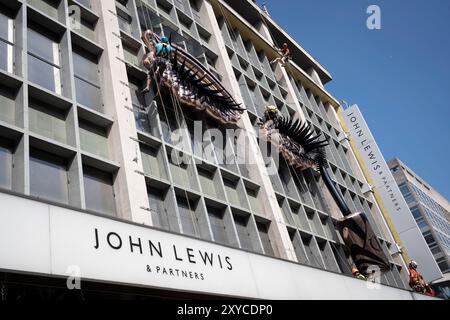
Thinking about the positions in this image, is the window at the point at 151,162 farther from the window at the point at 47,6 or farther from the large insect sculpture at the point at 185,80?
the window at the point at 47,6

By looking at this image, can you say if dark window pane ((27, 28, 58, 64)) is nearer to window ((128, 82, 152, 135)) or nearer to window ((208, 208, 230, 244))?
window ((128, 82, 152, 135))

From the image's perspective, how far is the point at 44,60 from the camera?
A: 11734 millimetres

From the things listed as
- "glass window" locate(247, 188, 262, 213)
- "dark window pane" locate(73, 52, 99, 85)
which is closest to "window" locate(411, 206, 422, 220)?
"glass window" locate(247, 188, 262, 213)

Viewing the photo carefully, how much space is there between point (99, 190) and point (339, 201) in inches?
550

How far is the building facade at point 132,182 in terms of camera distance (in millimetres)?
7082

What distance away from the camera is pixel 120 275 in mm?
7238

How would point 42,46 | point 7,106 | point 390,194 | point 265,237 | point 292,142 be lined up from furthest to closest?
point 390,194, point 292,142, point 265,237, point 42,46, point 7,106

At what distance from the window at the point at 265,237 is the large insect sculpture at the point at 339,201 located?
4711 millimetres

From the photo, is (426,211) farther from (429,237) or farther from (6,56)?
(6,56)

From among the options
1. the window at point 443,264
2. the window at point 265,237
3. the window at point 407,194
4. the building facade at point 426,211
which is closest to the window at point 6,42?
the window at point 265,237

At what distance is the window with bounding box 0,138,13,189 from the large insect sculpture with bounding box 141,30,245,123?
554 cm

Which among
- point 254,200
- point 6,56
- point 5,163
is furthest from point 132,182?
point 254,200

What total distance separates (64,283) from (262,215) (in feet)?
33.9
